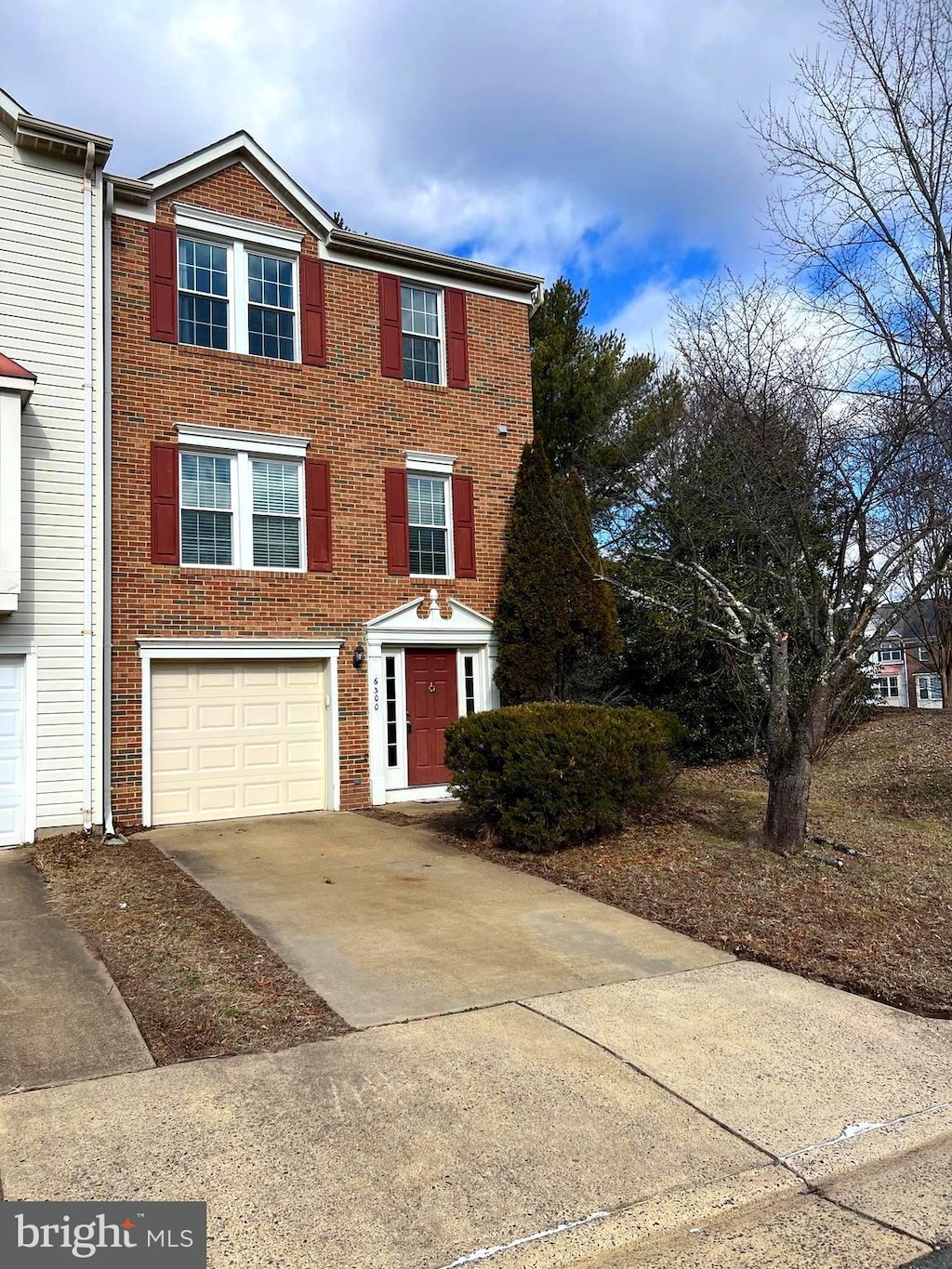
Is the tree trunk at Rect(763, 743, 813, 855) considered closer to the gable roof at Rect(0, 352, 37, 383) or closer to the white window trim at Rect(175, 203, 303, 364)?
the white window trim at Rect(175, 203, 303, 364)

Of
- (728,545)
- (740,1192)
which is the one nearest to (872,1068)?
(740,1192)

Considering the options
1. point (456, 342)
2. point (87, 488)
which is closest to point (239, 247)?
point (456, 342)

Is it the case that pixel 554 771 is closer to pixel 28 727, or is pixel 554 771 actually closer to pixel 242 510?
pixel 242 510

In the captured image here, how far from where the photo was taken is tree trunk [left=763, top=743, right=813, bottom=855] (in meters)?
8.57

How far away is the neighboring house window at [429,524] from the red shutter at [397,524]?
0.19 meters

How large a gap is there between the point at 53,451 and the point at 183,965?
6.92 metres

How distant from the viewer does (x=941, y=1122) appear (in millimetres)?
3984

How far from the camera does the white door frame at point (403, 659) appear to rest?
1267 centimetres

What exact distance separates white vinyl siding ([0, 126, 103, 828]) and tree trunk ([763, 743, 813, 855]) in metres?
7.24

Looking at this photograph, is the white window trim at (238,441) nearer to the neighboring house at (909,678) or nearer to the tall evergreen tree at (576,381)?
the tall evergreen tree at (576,381)

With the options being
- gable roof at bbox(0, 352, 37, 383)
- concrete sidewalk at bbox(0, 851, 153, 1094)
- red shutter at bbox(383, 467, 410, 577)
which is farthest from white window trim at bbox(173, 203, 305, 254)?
concrete sidewalk at bbox(0, 851, 153, 1094)

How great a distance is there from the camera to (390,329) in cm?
1334

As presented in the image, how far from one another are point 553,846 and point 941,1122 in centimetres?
521

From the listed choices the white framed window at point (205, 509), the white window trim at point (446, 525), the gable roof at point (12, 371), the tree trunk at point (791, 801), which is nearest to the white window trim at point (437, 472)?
the white window trim at point (446, 525)
